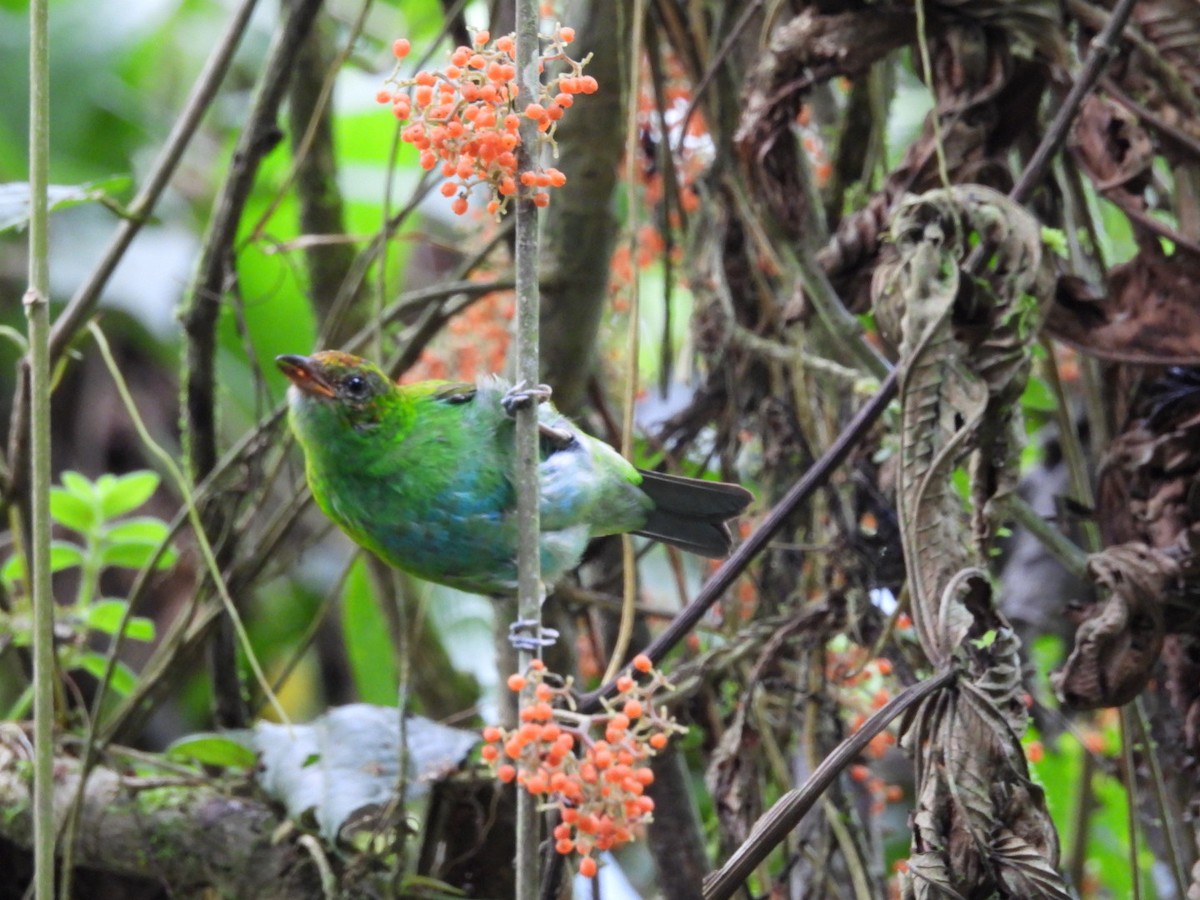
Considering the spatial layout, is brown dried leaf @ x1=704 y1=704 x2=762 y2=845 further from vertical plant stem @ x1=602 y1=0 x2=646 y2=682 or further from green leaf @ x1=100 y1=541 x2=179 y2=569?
green leaf @ x1=100 y1=541 x2=179 y2=569

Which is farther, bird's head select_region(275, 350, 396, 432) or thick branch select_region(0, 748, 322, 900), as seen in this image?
thick branch select_region(0, 748, 322, 900)

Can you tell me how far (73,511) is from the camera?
111 inches

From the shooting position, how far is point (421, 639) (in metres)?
3.33

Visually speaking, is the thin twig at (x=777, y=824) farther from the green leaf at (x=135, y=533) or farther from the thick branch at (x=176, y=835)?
the green leaf at (x=135, y=533)

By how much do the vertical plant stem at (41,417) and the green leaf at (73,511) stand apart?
3.72 ft

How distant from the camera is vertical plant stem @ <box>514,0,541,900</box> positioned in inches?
50.6

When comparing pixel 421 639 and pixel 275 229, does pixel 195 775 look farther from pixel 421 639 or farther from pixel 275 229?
pixel 275 229

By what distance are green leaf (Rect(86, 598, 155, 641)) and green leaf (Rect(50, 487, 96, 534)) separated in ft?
0.61

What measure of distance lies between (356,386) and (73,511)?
41.3 inches

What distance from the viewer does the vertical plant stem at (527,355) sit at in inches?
50.6

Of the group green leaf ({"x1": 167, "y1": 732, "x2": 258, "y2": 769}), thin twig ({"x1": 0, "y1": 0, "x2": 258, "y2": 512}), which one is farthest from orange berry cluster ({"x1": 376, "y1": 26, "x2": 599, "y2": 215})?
green leaf ({"x1": 167, "y1": 732, "x2": 258, "y2": 769})

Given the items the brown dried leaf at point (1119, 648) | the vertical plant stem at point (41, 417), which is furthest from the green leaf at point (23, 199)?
the brown dried leaf at point (1119, 648)

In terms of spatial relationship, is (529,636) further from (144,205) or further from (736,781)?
(144,205)

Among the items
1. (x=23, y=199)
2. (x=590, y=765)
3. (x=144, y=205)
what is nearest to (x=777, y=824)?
(x=590, y=765)
